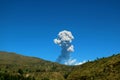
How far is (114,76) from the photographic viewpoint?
196 m

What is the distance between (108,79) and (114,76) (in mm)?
4783

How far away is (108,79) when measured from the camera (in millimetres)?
197750
